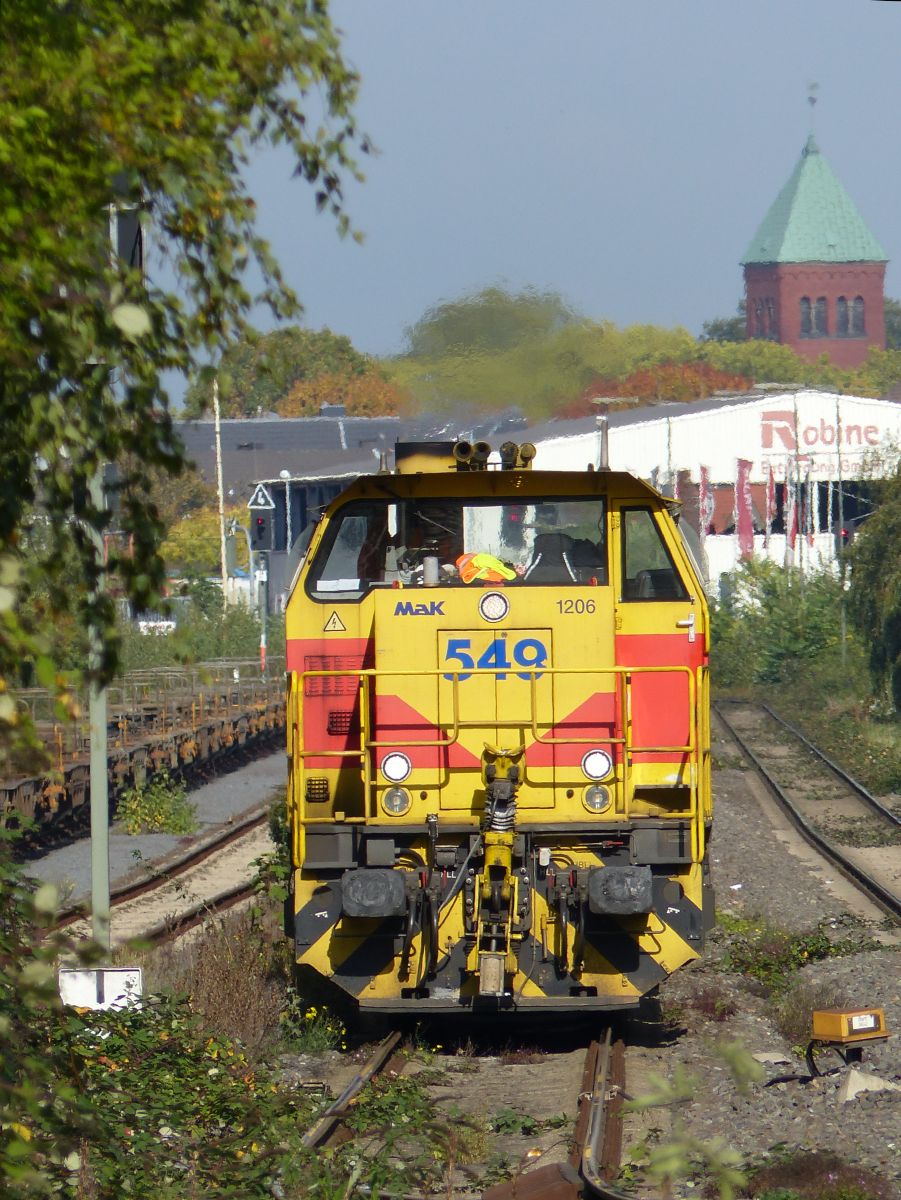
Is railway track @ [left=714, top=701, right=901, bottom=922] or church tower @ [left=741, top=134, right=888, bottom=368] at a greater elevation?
church tower @ [left=741, top=134, right=888, bottom=368]

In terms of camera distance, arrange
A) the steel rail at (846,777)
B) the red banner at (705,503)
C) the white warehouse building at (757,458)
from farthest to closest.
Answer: the white warehouse building at (757,458) < the red banner at (705,503) < the steel rail at (846,777)

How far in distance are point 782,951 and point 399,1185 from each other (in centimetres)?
633

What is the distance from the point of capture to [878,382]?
116 m

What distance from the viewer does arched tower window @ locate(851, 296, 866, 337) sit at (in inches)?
4892

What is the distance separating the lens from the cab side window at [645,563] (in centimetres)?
972

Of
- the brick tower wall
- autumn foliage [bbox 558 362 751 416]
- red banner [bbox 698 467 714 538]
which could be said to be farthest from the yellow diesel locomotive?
the brick tower wall

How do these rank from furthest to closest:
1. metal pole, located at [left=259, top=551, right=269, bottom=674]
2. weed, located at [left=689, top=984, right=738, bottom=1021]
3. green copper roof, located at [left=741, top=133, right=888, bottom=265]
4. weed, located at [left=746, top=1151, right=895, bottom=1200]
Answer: green copper roof, located at [left=741, top=133, right=888, bottom=265] < metal pole, located at [left=259, top=551, right=269, bottom=674] < weed, located at [left=689, top=984, right=738, bottom=1021] < weed, located at [left=746, top=1151, right=895, bottom=1200]

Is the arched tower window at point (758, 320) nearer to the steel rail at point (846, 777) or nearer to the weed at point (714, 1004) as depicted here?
the steel rail at point (846, 777)

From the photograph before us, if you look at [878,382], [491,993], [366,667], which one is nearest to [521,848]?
[491,993]

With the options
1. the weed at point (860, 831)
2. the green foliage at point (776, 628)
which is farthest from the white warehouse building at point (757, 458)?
the weed at point (860, 831)

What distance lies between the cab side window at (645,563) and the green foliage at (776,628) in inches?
1276

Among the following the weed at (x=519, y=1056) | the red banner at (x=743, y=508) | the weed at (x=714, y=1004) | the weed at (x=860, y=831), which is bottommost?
the weed at (x=860, y=831)

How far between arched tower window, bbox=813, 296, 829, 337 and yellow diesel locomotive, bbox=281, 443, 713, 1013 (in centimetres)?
11922

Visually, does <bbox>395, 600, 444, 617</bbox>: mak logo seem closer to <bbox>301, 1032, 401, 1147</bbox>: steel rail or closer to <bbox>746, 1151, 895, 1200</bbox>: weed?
<bbox>301, 1032, 401, 1147</bbox>: steel rail
